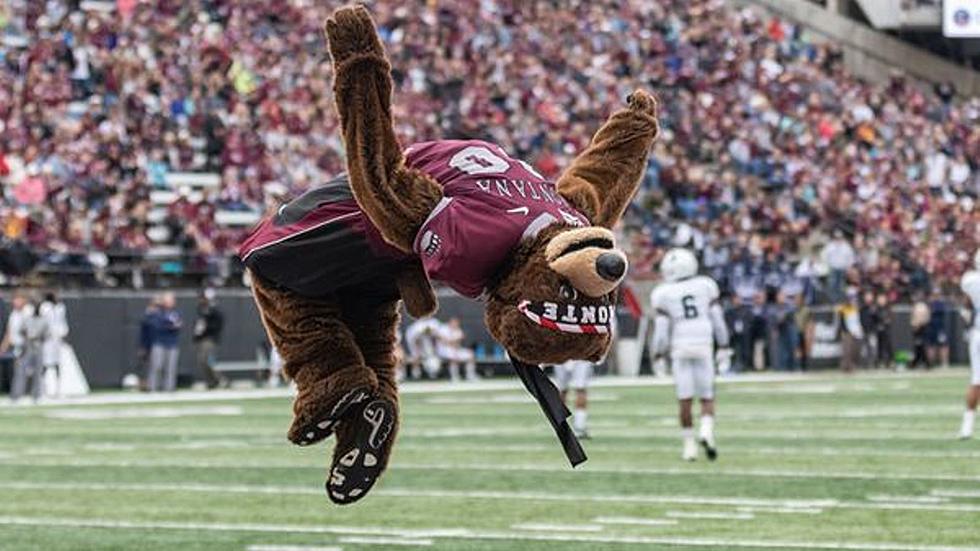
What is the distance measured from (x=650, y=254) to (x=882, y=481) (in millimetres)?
16024

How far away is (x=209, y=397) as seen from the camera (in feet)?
80.8

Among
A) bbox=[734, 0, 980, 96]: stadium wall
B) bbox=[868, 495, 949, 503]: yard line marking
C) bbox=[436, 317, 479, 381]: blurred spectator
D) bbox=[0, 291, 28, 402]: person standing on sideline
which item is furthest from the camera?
bbox=[734, 0, 980, 96]: stadium wall

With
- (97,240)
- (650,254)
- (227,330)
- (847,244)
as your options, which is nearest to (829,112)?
(847,244)

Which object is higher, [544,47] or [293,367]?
[544,47]

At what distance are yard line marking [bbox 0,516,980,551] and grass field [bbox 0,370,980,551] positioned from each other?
2 cm

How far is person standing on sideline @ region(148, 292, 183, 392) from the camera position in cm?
2494

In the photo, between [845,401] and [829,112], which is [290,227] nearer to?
[845,401]

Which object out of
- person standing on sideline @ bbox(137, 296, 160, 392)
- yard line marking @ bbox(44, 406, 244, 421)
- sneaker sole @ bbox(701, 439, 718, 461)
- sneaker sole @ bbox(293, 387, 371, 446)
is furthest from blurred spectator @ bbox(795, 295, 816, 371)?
sneaker sole @ bbox(293, 387, 371, 446)

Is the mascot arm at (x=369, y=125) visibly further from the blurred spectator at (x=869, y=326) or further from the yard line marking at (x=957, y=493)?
the blurred spectator at (x=869, y=326)

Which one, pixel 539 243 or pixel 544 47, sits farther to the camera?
pixel 544 47

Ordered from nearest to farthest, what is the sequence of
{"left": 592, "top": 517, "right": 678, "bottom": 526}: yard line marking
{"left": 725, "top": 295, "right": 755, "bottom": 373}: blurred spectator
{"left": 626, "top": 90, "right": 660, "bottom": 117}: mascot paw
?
{"left": 626, "top": 90, "right": 660, "bottom": 117}: mascot paw, {"left": 592, "top": 517, "right": 678, "bottom": 526}: yard line marking, {"left": 725, "top": 295, "right": 755, "bottom": 373}: blurred spectator

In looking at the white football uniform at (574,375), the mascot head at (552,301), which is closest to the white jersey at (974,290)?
the white football uniform at (574,375)

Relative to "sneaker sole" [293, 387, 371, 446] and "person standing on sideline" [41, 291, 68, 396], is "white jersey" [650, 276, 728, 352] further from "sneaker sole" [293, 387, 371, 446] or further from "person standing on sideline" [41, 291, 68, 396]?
"sneaker sole" [293, 387, 371, 446]

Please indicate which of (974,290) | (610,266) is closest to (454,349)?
(974,290)
